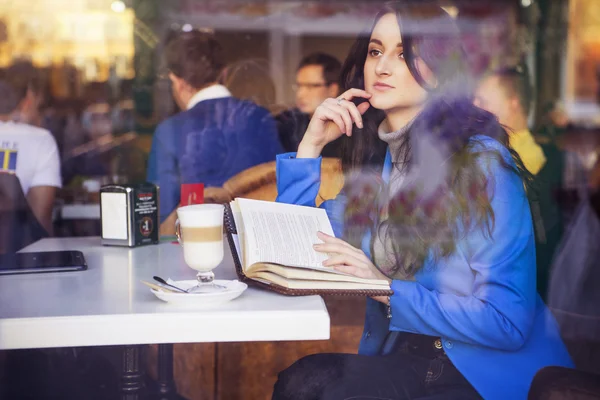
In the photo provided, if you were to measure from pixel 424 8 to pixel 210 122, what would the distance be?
892 millimetres

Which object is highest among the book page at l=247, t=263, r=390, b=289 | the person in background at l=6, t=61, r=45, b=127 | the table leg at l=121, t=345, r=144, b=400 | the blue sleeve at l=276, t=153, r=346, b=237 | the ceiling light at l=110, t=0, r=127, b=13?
the ceiling light at l=110, t=0, r=127, b=13

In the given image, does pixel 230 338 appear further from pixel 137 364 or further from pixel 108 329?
pixel 137 364

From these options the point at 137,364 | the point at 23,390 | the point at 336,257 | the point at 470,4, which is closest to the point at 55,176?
the point at 23,390

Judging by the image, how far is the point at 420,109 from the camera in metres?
1.87

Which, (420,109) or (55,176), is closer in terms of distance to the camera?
(420,109)

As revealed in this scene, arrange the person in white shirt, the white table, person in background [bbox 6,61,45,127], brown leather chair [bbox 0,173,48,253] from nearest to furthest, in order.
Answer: the white table < brown leather chair [bbox 0,173,48,253] < the person in white shirt < person in background [bbox 6,61,45,127]

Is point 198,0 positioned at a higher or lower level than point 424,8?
higher

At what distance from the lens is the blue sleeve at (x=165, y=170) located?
2506 mm

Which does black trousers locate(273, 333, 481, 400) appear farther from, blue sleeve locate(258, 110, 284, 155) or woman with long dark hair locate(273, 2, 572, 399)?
blue sleeve locate(258, 110, 284, 155)

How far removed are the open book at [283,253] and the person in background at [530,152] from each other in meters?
0.55

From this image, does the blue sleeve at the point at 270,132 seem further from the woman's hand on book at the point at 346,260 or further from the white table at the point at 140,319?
the white table at the point at 140,319

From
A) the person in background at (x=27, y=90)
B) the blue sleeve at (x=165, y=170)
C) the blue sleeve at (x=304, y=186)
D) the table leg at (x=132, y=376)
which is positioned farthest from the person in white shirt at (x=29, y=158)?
the blue sleeve at (x=304, y=186)

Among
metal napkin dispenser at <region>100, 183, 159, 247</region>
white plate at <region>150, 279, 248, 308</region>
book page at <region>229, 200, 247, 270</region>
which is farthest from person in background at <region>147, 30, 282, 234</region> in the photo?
white plate at <region>150, 279, 248, 308</region>

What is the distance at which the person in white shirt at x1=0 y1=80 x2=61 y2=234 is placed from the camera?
2.96 meters
